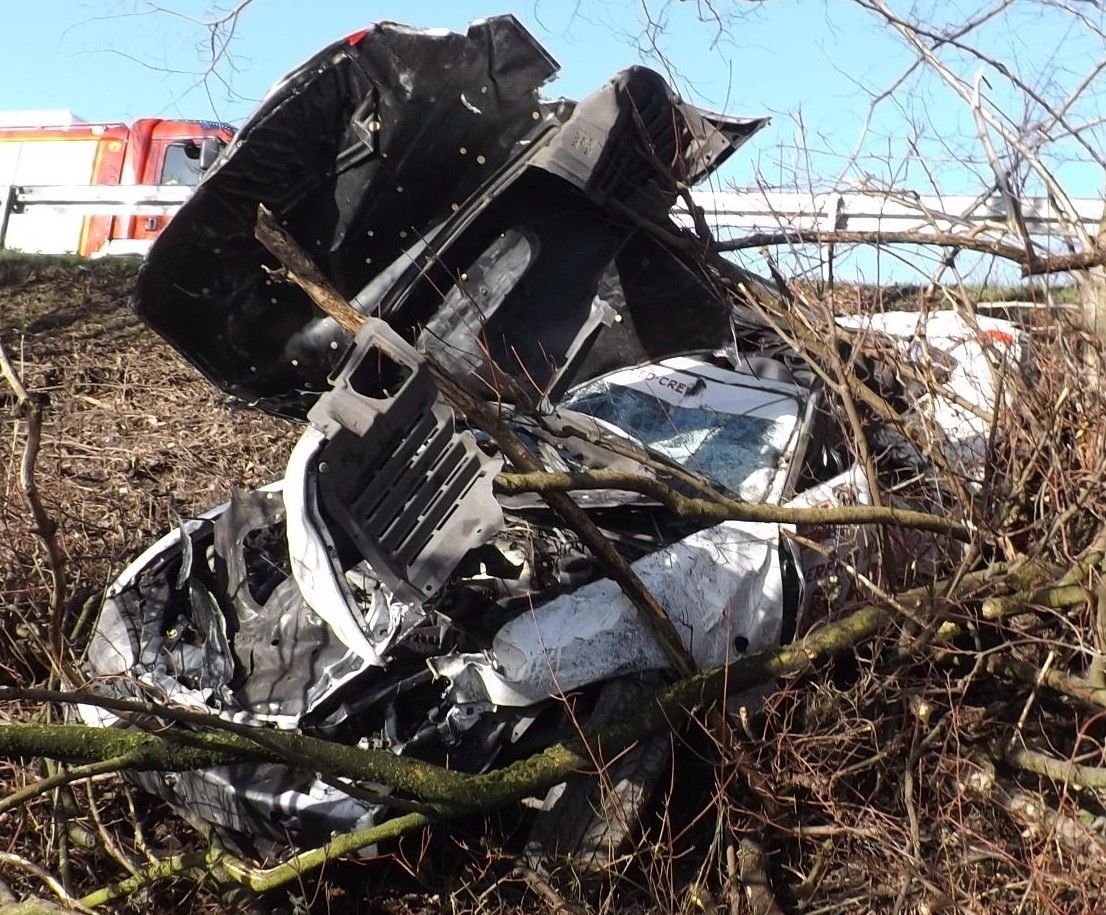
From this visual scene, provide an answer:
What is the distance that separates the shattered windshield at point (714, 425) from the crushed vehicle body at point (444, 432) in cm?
2

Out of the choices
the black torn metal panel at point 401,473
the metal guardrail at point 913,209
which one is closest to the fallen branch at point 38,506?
the black torn metal panel at point 401,473

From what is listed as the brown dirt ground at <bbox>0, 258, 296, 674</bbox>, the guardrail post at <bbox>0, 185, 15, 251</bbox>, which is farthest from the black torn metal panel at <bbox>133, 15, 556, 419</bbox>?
the guardrail post at <bbox>0, 185, 15, 251</bbox>

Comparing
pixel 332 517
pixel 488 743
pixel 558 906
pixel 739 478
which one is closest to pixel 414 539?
pixel 332 517

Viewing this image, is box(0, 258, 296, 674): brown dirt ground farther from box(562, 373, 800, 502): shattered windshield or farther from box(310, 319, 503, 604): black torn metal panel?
box(562, 373, 800, 502): shattered windshield

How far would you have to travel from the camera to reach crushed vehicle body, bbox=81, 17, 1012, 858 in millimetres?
3566

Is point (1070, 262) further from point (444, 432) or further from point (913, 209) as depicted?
point (444, 432)

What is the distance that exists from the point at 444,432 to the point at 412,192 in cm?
112

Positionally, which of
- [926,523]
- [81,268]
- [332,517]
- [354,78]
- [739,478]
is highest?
[354,78]

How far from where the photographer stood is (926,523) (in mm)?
4035

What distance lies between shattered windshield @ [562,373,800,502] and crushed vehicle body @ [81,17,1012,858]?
2cm

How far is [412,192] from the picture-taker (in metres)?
4.22

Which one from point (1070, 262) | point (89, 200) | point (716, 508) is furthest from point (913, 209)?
point (89, 200)

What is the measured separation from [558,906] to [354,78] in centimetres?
272

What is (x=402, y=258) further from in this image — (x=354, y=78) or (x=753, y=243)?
(x=753, y=243)
